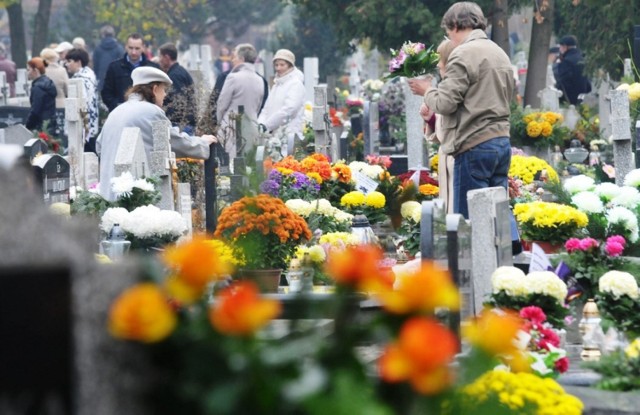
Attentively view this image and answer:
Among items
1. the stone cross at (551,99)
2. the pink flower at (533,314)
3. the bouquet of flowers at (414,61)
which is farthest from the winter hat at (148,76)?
the stone cross at (551,99)

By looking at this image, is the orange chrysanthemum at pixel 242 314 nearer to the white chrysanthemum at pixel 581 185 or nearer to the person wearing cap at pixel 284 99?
the white chrysanthemum at pixel 581 185

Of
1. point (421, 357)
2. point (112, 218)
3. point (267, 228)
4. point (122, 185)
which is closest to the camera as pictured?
point (421, 357)

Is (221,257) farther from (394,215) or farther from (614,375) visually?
(394,215)

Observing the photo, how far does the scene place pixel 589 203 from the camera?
28.9 ft

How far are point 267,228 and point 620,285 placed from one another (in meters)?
2.41

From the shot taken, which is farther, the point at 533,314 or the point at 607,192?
the point at 607,192

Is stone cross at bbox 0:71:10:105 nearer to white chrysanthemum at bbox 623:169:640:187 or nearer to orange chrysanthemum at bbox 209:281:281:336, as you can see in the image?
white chrysanthemum at bbox 623:169:640:187

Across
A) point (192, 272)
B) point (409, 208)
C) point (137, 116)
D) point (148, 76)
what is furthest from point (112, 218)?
point (192, 272)

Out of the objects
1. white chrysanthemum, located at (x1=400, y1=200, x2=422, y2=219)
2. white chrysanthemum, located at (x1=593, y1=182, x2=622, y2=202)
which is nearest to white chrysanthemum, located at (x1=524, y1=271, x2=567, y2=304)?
white chrysanthemum, located at (x1=593, y1=182, x2=622, y2=202)

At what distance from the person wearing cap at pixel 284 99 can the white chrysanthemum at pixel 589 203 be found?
7728 millimetres

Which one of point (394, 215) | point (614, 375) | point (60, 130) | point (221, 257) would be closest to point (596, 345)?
point (614, 375)

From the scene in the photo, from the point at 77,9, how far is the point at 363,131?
33142 mm

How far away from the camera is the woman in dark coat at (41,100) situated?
734 inches

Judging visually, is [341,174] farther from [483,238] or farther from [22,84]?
[22,84]
